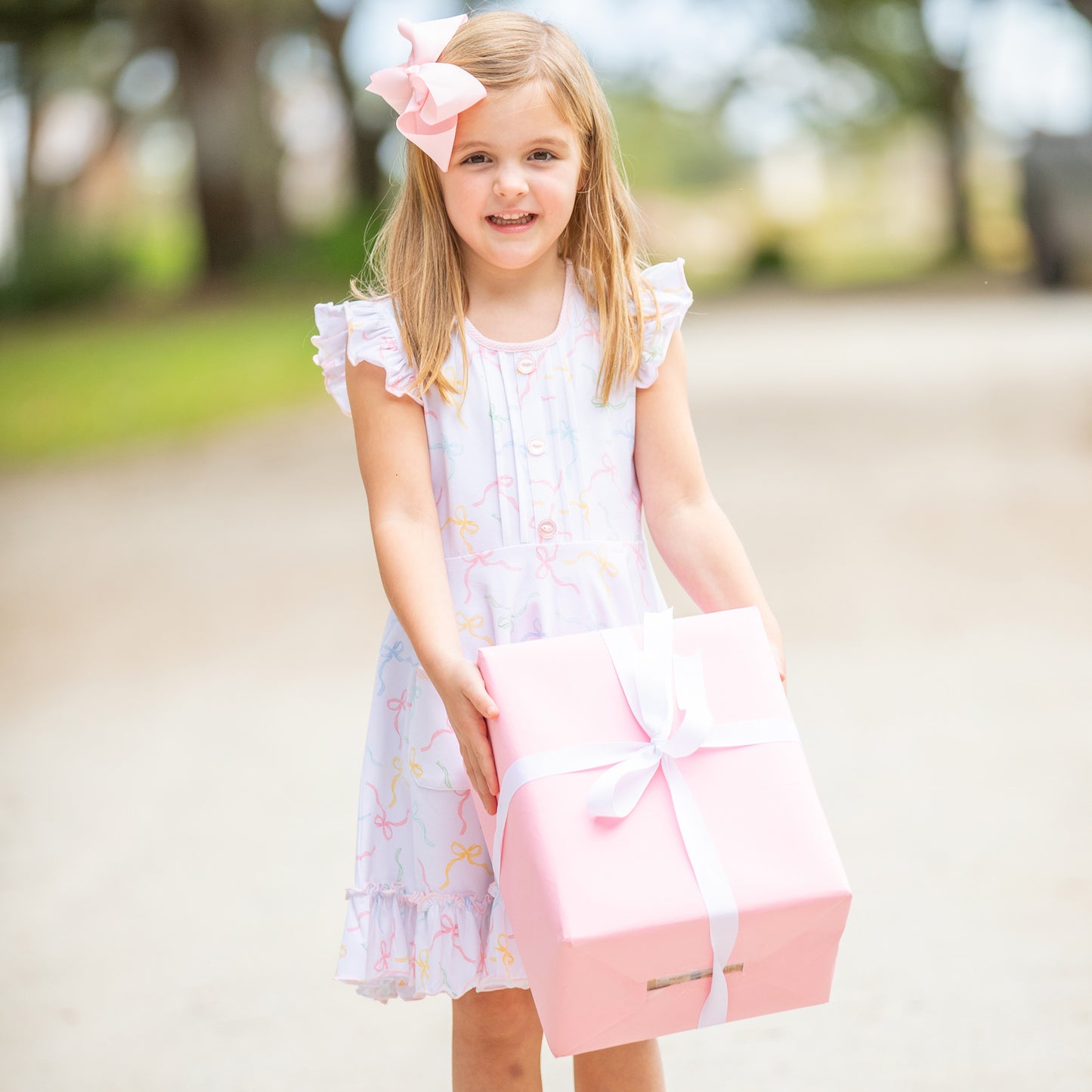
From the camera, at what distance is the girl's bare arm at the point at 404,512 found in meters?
1.69

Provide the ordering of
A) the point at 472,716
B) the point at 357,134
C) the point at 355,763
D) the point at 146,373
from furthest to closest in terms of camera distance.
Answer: the point at 357,134 → the point at 146,373 → the point at 355,763 → the point at 472,716

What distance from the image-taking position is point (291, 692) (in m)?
4.32

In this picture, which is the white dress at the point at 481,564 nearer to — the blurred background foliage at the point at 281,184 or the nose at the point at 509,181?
the nose at the point at 509,181

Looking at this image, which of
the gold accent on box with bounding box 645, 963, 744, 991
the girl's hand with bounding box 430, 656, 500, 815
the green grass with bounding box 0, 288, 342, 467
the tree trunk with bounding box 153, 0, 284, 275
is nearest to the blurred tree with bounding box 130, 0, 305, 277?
the tree trunk with bounding box 153, 0, 284, 275

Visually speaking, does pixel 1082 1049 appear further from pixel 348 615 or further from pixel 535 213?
pixel 348 615

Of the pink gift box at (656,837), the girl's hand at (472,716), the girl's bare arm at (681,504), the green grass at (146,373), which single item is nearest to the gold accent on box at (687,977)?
the pink gift box at (656,837)

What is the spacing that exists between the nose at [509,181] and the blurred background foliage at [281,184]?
25.5ft

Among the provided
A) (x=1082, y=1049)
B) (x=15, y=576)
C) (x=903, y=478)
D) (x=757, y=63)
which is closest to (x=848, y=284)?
(x=757, y=63)

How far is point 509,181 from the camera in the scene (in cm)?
170

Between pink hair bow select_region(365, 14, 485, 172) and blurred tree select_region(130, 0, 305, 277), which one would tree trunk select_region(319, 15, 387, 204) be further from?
pink hair bow select_region(365, 14, 485, 172)

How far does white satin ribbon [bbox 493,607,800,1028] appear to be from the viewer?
1437 mm

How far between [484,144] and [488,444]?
0.36 meters

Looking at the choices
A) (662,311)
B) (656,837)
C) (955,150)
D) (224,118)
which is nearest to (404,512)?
(662,311)

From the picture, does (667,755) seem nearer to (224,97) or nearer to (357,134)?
(224,97)
